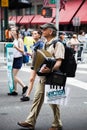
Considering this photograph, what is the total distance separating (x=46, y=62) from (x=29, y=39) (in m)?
16.6

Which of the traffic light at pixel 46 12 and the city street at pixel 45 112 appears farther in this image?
the traffic light at pixel 46 12

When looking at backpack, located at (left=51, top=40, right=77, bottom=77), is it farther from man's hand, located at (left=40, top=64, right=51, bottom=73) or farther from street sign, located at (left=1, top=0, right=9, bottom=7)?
street sign, located at (left=1, top=0, right=9, bottom=7)

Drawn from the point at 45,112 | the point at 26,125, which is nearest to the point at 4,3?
the point at 45,112

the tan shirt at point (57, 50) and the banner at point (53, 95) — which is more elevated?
the tan shirt at point (57, 50)

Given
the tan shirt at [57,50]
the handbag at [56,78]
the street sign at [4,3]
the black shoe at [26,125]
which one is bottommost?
the black shoe at [26,125]

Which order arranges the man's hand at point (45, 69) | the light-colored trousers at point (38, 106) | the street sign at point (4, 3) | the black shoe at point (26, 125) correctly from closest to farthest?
the man's hand at point (45, 69), the light-colored trousers at point (38, 106), the black shoe at point (26, 125), the street sign at point (4, 3)

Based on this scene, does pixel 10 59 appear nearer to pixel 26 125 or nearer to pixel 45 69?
pixel 26 125

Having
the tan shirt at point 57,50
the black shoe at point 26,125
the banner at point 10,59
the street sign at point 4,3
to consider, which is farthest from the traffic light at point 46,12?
the tan shirt at point 57,50

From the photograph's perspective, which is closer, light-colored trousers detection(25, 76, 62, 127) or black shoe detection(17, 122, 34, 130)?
light-colored trousers detection(25, 76, 62, 127)

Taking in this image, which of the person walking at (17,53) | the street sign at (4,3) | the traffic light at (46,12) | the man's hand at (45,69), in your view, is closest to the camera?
the man's hand at (45,69)

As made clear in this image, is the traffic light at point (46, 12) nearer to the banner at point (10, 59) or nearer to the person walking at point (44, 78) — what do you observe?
the banner at point (10, 59)

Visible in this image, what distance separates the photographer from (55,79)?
736 centimetres

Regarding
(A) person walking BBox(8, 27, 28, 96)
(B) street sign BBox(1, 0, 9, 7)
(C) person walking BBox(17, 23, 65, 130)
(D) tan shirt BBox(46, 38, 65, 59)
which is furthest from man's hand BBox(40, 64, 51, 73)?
(B) street sign BBox(1, 0, 9, 7)

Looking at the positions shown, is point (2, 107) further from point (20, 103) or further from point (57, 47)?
point (57, 47)
